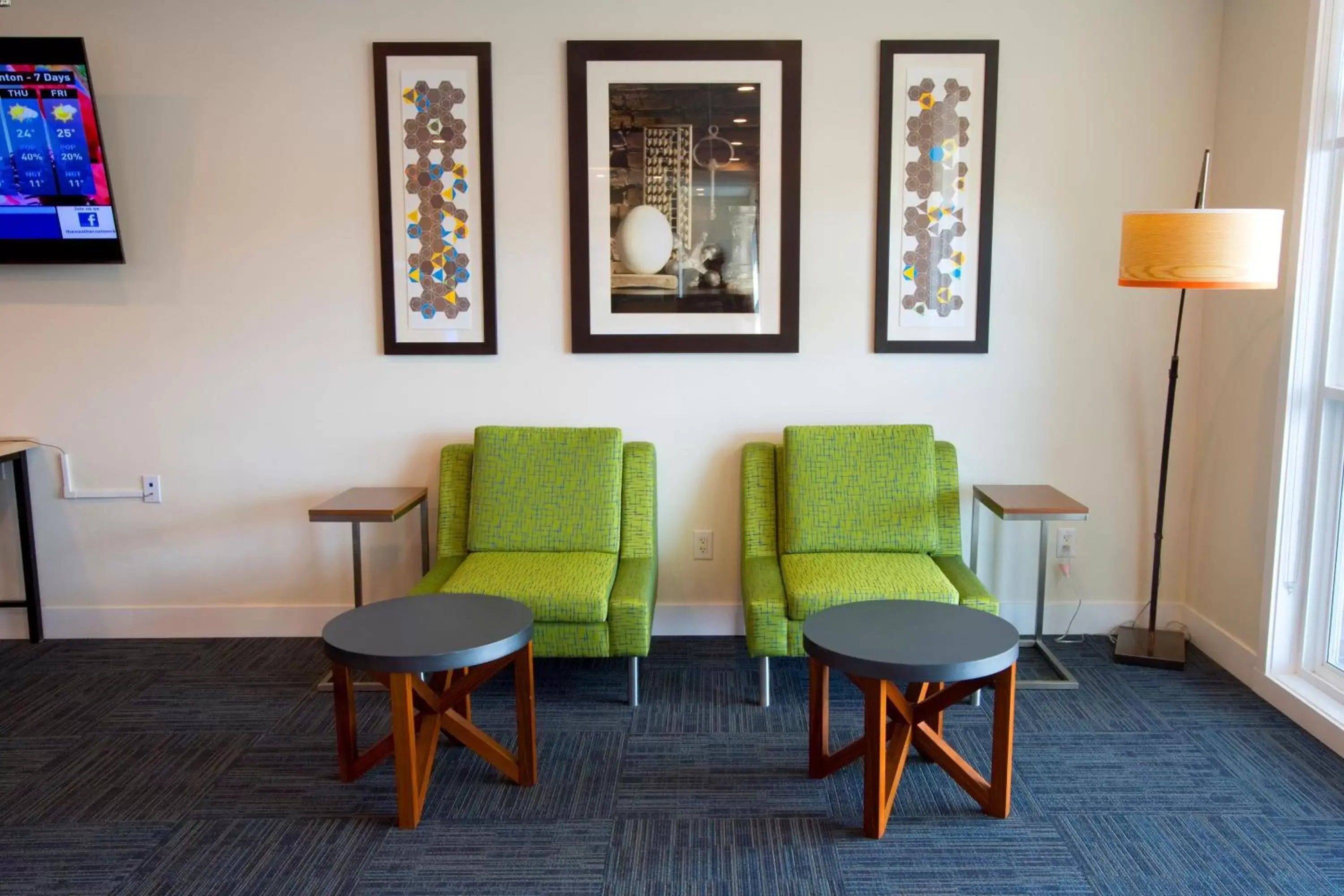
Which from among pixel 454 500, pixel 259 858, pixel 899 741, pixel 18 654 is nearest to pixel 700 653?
pixel 454 500

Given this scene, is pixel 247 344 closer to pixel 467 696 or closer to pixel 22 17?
pixel 22 17

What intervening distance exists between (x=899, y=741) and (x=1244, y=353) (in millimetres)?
1967

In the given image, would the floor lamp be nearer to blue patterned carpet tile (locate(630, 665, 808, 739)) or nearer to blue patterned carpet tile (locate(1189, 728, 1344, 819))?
blue patterned carpet tile (locate(1189, 728, 1344, 819))

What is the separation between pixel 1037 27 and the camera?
3.60m

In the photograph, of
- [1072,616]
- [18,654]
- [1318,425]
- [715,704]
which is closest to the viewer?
[1318,425]

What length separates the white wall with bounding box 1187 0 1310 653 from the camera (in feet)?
10.6

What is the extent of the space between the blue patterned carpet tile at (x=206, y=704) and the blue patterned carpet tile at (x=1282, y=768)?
2.89 meters

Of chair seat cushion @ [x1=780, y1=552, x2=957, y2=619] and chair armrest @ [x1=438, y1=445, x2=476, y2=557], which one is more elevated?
chair armrest @ [x1=438, y1=445, x2=476, y2=557]

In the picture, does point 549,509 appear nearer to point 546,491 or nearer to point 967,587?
point 546,491

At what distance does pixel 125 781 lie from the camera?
2809mm

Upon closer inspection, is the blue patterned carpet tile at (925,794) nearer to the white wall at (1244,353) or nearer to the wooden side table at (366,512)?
the white wall at (1244,353)

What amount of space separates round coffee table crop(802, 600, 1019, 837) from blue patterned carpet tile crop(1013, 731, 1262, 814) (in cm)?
18

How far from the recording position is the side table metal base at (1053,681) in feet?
11.2

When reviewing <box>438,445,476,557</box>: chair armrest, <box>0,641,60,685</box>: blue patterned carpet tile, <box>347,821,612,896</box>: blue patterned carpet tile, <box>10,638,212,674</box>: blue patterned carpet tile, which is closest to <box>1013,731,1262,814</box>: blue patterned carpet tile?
<box>347,821,612,896</box>: blue patterned carpet tile
